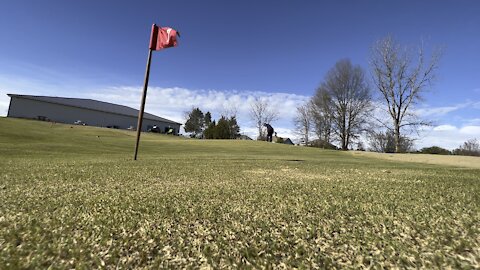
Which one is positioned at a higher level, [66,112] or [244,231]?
[66,112]

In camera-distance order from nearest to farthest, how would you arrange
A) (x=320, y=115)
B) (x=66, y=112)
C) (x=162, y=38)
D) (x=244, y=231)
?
(x=244, y=231), (x=162, y=38), (x=320, y=115), (x=66, y=112)

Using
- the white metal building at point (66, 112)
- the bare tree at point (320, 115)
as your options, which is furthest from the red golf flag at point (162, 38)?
the white metal building at point (66, 112)

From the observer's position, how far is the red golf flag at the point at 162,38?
974 cm

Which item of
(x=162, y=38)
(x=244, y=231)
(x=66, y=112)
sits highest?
(x=66, y=112)

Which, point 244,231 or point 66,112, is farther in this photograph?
point 66,112

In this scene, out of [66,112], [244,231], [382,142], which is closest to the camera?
[244,231]

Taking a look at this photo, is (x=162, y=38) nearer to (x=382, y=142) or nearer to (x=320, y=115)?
(x=320, y=115)

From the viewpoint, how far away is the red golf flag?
9.74 metres

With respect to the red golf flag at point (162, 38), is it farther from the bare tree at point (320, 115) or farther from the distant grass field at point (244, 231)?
the bare tree at point (320, 115)

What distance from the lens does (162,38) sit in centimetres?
998

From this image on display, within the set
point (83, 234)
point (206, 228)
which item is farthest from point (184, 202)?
point (83, 234)

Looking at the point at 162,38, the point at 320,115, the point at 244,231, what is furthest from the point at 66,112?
the point at 244,231

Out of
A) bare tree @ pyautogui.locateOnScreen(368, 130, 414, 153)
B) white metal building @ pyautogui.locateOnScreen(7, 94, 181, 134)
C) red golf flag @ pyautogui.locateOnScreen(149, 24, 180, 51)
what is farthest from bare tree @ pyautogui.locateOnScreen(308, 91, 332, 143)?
white metal building @ pyautogui.locateOnScreen(7, 94, 181, 134)

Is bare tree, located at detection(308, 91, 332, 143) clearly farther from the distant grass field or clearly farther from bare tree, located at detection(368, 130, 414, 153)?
the distant grass field
